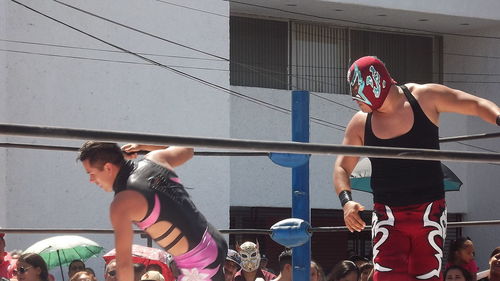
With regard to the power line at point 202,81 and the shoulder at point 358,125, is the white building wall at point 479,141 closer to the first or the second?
the power line at point 202,81

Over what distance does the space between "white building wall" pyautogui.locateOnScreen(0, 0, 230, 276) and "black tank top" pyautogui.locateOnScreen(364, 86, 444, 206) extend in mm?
8859

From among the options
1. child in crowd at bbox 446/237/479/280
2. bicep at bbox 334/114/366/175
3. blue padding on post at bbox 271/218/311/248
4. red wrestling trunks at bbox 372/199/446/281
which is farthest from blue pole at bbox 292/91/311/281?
child in crowd at bbox 446/237/479/280

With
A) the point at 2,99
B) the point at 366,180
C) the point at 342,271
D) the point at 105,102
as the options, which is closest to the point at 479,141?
the point at 105,102

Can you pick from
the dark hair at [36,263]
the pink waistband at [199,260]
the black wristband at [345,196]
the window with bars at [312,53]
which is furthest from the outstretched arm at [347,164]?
the window with bars at [312,53]

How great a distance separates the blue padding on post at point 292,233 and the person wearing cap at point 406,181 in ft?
1.34

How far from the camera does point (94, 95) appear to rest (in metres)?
13.6

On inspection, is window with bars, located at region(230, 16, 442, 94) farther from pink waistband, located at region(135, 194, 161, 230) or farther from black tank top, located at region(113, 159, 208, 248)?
pink waistband, located at region(135, 194, 161, 230)

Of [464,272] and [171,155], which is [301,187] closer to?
[171,155]

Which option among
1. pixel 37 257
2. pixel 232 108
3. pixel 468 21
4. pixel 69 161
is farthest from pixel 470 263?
pixel 468 21

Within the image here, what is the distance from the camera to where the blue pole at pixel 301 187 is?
4.75m

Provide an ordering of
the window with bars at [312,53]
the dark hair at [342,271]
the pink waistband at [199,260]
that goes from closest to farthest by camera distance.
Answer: the pink waistband at [199,260] < the dark hair at [342,271] < the window with bars at [312,53]

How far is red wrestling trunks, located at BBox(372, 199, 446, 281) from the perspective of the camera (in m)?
4.10

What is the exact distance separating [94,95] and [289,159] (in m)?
9.26

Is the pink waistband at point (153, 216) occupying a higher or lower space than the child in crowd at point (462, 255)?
higher
